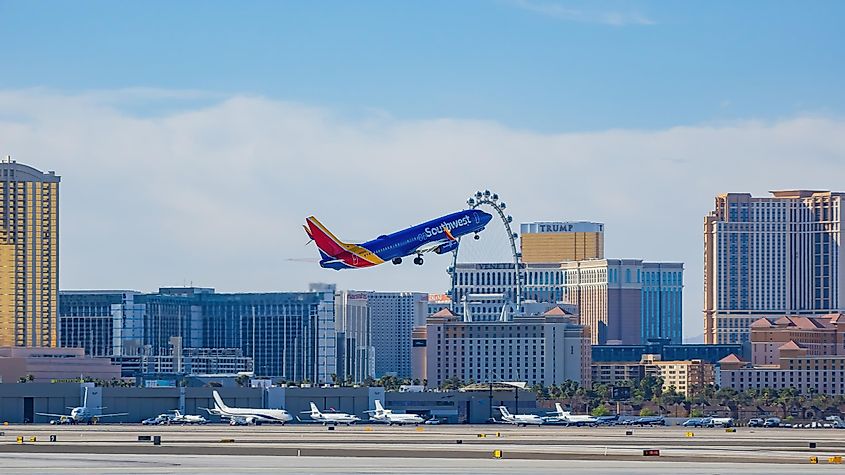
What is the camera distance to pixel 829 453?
177m

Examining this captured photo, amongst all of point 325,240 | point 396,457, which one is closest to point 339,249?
point 325,240

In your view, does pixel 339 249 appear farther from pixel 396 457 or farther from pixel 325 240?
pixel 396 457

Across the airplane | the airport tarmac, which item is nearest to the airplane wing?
the airplane

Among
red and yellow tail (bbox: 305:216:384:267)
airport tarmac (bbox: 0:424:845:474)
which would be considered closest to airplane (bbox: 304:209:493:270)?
red and yellow tail (bbox: 305:216:384:267)

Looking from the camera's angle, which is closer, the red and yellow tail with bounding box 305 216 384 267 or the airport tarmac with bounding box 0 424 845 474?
the airport tarmac with bounding box 0 424 845 474

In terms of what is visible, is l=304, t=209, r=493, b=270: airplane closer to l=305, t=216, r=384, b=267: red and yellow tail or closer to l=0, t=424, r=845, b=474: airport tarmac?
l=305, t=216, r=384, b=267: red and yellow tail

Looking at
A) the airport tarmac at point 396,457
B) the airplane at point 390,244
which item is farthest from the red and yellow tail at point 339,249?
the airport tarmac at point 396,457

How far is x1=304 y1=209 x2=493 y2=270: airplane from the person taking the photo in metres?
188

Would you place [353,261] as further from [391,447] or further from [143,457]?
[143,457]

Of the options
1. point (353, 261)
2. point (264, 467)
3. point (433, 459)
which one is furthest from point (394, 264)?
point (264, 467)

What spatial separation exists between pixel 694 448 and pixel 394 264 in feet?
103

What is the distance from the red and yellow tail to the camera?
616ft

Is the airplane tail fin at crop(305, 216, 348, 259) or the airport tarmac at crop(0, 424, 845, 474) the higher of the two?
the airplane tail fin at crop(305, 216, 348, 259)

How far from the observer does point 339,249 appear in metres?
188
